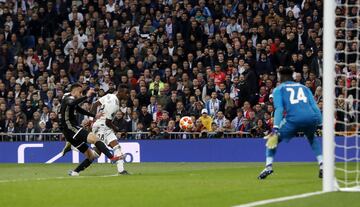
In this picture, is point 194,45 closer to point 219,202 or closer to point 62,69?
point 62,69

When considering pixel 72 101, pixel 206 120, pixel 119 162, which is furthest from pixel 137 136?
pixel 72 101

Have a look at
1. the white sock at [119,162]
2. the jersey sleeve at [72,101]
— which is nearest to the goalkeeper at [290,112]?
the white sock at [119,162]

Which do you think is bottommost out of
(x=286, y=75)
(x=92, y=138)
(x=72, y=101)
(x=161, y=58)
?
(x=92, y=138)

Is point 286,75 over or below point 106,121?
over

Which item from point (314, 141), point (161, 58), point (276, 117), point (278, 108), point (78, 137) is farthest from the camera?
point (161, 58)

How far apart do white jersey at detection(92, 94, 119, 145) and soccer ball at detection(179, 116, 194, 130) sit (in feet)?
22.0

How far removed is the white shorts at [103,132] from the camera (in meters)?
20.2

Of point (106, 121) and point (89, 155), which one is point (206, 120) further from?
point (89, 155)

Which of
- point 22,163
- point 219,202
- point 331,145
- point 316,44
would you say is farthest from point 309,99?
point 22,163

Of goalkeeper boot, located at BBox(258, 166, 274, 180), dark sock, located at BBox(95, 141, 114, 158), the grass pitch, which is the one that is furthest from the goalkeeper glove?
dark sock, located at BBox(95, 141, 114, 158)

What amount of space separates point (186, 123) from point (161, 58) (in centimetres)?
391

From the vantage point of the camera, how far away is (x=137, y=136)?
2780cm

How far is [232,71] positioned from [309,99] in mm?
11848

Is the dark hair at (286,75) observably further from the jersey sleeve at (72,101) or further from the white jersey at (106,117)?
the white jersey at (106,117)
